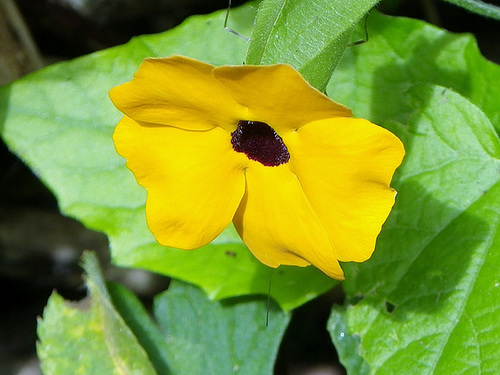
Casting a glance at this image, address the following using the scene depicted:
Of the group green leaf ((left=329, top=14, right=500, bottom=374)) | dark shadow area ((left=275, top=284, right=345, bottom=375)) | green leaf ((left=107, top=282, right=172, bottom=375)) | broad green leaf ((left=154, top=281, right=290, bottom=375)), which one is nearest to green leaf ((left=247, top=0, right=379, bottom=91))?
green leaf ((left=329, top=14, right=500, bottom=374))

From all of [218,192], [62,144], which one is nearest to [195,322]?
[62,144]

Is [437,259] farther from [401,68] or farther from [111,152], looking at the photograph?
[111,152]

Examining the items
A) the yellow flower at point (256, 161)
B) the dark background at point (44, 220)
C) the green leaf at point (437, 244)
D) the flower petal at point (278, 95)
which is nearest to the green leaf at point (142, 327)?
the dark background at point (44, 220)

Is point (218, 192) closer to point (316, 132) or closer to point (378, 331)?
point (316, 132)

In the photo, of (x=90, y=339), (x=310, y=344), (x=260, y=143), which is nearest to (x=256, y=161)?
(x=260, y=143)

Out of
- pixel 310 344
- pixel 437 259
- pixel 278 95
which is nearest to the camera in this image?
pixel 278 95
